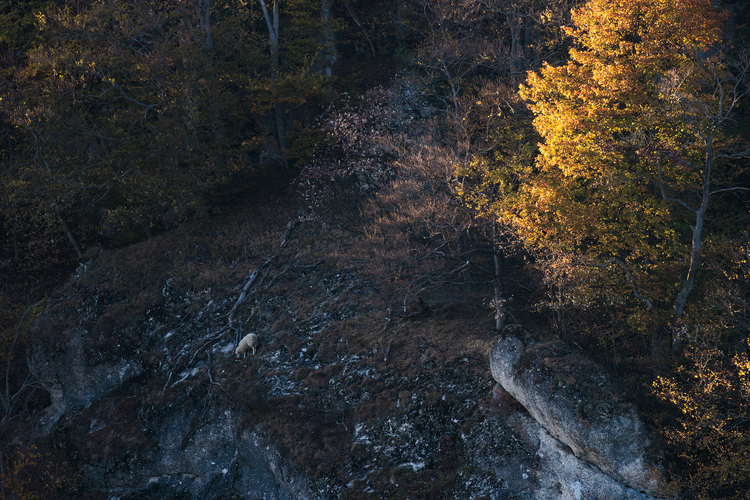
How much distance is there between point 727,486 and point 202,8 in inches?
1256

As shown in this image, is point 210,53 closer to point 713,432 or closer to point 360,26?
point 360,26

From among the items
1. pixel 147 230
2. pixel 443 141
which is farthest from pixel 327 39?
pixel 147 230

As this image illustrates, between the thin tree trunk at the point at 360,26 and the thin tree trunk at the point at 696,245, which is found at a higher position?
the thin tree trunk at the point at 360,26

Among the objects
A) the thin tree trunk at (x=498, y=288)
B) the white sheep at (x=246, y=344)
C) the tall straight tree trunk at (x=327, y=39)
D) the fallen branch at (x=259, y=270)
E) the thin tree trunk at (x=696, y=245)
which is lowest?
the white sheep at (x=246, y=344)

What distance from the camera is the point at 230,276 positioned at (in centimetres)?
2670

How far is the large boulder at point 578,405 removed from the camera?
13180 millimetres

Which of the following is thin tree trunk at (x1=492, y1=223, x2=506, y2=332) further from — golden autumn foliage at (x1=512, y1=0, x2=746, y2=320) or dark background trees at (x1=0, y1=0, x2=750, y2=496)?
golden autumn foliage at (x1=512, y1=0, x2=746, y2=320)

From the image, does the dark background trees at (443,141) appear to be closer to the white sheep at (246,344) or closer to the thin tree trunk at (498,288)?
the thin tree trunk at (498,288)

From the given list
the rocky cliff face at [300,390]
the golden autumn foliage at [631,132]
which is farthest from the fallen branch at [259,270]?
the golden autumn foliage at [631,132]

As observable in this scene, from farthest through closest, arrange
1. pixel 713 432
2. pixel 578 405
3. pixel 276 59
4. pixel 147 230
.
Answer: pixel 276 59
pixel 147 230
pixel 578 405
pixel 713 432

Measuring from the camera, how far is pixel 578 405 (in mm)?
13961

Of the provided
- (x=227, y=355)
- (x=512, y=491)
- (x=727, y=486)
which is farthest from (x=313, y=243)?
(x=727, y=486)

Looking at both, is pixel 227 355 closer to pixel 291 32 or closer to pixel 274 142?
pixel 274 142

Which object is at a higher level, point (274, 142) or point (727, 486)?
point (274, 142)
